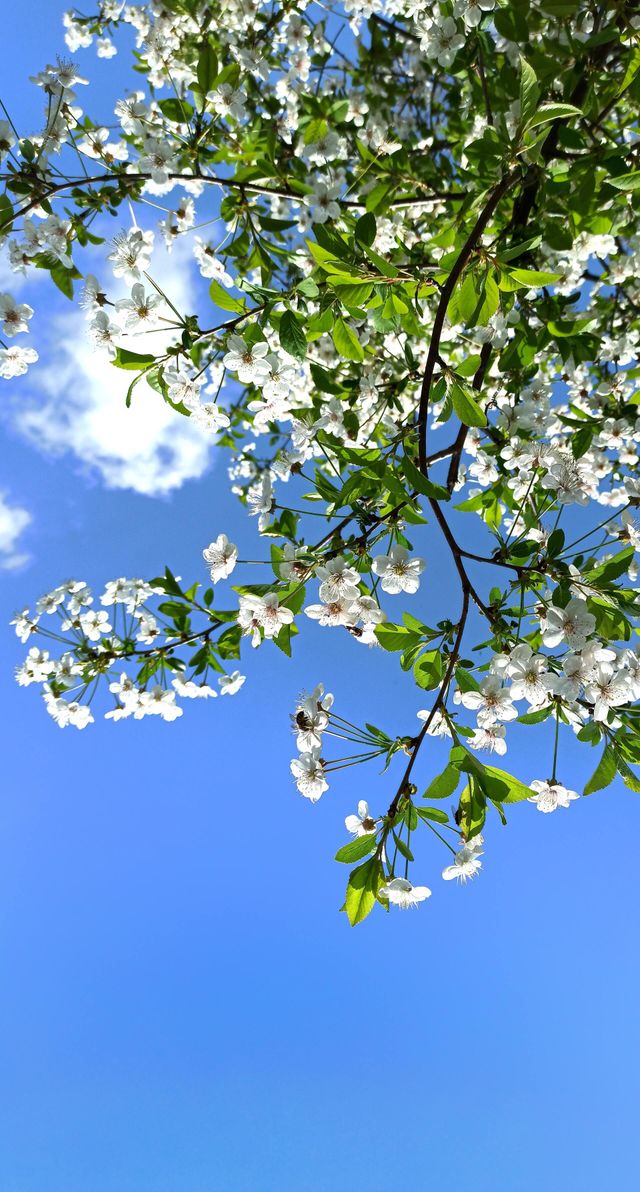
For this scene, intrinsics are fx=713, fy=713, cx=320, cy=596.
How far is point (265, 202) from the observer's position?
436 centimetres

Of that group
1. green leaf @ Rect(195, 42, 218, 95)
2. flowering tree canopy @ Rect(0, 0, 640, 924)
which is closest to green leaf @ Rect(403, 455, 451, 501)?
flowering tree canopy @ Rect(0, 0, 640, 924)

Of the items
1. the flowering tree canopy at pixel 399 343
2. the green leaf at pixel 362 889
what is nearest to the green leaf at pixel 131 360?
the flowering tree canopy at pixel 399 343

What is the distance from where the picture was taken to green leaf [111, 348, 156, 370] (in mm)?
1901

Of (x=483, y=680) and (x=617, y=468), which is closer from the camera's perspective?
(x=483, y=680)

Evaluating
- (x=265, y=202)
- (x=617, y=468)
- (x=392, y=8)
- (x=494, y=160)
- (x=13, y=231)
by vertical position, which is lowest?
(x=494, y=160)

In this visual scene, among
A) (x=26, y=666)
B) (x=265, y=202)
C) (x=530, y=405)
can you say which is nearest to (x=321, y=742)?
(x=530, y=405)

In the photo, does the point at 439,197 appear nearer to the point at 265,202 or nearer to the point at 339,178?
the point at 339,178

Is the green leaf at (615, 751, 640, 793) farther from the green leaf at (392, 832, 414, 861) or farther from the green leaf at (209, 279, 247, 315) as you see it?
the green leaf at (209, 279, 247, 315)

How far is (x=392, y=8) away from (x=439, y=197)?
1.76 m

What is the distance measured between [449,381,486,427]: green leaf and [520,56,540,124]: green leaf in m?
0.55

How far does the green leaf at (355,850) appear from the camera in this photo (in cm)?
180

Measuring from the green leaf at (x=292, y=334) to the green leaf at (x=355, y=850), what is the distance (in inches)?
49.2

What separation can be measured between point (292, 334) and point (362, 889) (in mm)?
1418

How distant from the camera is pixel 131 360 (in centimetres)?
192
